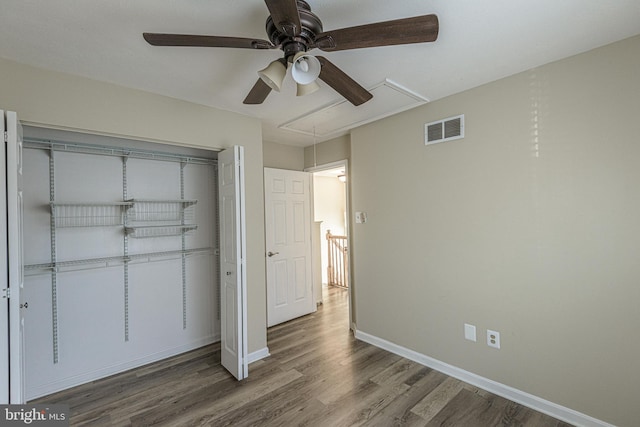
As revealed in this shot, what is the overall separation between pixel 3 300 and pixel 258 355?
208 cm

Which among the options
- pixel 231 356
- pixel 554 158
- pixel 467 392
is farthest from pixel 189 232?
pixel 554 158

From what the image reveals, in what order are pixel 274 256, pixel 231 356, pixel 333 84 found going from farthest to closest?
1. pixel 274 256
2. pixel 231 356
3. pixel 333 84

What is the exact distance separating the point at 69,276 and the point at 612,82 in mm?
4389

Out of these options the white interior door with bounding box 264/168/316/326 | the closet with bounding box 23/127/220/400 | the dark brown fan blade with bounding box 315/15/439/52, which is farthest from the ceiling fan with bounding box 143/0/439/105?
the white interior door with bounding box 264/168/316/326

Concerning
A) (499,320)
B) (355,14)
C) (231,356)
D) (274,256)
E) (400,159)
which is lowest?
(231,356)

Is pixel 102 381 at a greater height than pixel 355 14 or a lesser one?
lesser

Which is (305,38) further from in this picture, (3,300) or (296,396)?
(296,396)

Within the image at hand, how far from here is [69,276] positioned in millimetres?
2590

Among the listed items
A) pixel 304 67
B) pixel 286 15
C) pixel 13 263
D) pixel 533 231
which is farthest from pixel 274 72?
pixel 533 231

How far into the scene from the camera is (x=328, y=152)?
4.02 metres

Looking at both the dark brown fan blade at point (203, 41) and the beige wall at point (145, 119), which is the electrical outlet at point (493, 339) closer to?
the beige wall at point (145, 119)

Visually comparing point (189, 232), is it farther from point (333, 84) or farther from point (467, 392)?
point (467, 392)

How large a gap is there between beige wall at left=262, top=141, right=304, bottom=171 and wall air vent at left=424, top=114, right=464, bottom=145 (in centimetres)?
204

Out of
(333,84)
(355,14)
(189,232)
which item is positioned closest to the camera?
(355,14)
